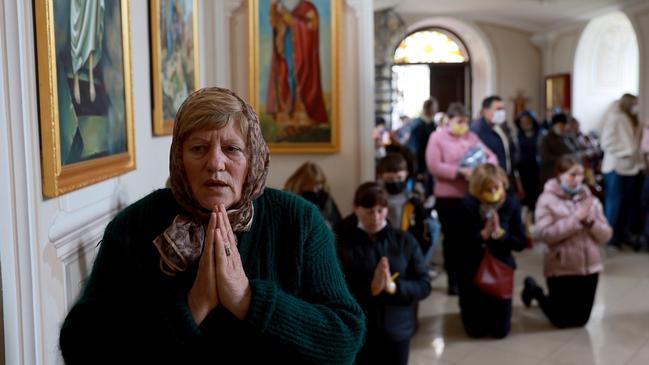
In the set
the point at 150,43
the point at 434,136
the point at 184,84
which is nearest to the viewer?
the point at 150,43

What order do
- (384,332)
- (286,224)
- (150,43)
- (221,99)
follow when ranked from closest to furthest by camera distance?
1. (221,99)
2. (286,224)
3. (150,43)
4. (384,332)

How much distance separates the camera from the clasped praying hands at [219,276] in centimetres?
153

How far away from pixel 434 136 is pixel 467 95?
10794 millimetres

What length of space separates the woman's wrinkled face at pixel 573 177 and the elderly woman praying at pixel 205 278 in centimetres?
433

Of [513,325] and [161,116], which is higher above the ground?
[161,116]

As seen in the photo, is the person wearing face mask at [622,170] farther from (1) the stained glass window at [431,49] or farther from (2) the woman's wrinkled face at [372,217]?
(1) the stained glass window at [431,49]

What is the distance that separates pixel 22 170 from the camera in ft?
6.68

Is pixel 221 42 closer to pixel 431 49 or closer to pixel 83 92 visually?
pixel 83 92

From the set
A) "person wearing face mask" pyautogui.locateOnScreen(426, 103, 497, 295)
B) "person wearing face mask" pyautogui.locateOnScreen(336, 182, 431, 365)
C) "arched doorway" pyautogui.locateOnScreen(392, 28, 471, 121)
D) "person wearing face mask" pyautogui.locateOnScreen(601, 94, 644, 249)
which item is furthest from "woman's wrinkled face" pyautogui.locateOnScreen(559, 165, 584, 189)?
"arched doorway" pyautogui.locateOnScreen(392, 28, 471, 121)

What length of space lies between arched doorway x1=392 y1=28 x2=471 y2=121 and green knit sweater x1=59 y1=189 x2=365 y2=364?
1520 cm

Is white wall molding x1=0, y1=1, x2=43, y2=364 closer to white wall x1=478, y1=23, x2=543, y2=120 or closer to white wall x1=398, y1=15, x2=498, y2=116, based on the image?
white wall x1=398, y1=15, x2=498, y2=116

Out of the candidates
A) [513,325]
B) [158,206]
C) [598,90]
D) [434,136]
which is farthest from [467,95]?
[158,206]

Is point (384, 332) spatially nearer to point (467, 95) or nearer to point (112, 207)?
point (112, 207)

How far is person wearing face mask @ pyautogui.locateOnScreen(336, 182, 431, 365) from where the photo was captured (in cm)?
393
